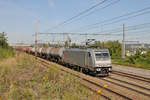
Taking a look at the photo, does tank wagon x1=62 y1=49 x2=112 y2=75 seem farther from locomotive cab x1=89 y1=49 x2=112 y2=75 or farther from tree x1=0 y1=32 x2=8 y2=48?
tree x1=0 y1=32 x2=8 y2=48

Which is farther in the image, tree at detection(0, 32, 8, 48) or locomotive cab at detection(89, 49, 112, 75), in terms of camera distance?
tree at detection(0, 32, 8, 48)

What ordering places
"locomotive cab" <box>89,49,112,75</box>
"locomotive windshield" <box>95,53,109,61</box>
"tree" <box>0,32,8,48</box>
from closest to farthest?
1. "locomotive cab" <box>89,49,112,75</box>
2. "locomotive windshield" <box>95,53,109,61</box>
3. "tree" <box>0,32,8,48</box>

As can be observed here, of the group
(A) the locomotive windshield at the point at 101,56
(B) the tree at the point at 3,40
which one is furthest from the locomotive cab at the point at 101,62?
(B) the tree at the point at 3,40

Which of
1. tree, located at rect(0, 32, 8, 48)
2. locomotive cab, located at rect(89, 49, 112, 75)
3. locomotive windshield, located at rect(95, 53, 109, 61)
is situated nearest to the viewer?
locomotive cab, located at rect(89, 49, 112, 75)

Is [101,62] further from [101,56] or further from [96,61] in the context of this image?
[101,56]

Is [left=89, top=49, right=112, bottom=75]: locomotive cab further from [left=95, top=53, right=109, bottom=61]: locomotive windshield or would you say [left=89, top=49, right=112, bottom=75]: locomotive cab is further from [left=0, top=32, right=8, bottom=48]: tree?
[left=0, top=32, right=8, bottom=48]: tree

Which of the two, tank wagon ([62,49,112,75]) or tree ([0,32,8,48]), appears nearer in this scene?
tank wagon ([62,49,112,75])

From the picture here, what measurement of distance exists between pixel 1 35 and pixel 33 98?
31.8 meters

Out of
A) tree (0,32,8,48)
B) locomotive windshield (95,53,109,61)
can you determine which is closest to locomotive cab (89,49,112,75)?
locomotive windshield (95,53,109,61)

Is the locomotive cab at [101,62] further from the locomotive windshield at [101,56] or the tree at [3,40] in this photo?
the tree at [3,40]

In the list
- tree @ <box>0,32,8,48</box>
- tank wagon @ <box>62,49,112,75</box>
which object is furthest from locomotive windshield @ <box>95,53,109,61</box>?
tree @ <box>0,32,8,48</box>

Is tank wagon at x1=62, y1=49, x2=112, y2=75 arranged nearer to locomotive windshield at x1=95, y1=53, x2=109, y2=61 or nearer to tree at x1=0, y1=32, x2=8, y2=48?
locomotive windshield at x1=95, y1=53, x2=109, y2=61

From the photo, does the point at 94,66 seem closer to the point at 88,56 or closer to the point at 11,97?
the point at 88,56

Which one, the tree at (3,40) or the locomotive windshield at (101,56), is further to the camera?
the tree at (3,40)
